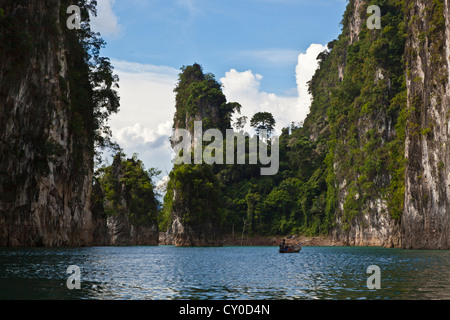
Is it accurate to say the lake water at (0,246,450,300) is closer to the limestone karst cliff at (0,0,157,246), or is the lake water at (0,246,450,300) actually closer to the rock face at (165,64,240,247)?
the limestone karst cliff at (0,0,157,246)

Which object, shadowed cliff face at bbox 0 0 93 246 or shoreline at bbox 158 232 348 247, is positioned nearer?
shadowed cliff face at bbox 0 0 93 246

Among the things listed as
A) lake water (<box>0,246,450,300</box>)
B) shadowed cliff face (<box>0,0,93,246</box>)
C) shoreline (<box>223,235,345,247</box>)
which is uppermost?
shadowed cliff face (<box>0,0,93,246</box>)

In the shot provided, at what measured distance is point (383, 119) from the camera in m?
85.5

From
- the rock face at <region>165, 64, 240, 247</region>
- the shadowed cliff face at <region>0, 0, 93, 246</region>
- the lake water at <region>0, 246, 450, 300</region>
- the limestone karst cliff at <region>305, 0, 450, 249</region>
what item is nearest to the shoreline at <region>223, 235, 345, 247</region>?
the limestone karst cliff at <region>305, 0, 450, 249</region>

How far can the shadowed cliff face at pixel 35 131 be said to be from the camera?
40.3 metres

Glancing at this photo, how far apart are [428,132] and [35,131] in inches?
1652

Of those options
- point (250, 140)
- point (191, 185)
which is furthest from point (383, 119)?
point (250, 140)

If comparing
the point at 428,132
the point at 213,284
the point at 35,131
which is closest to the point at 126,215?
the point at 35,131

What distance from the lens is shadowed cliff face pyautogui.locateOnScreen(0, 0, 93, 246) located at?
132 ft

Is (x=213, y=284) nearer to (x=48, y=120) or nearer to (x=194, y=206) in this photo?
(x=48, y=120)

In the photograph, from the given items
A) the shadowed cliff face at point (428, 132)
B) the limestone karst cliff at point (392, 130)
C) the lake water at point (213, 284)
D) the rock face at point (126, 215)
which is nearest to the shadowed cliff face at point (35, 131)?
the lake water at point (213, 284)

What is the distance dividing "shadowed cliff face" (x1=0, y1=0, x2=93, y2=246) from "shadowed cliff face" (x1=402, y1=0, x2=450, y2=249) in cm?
3948

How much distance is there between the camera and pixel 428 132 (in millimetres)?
55875
